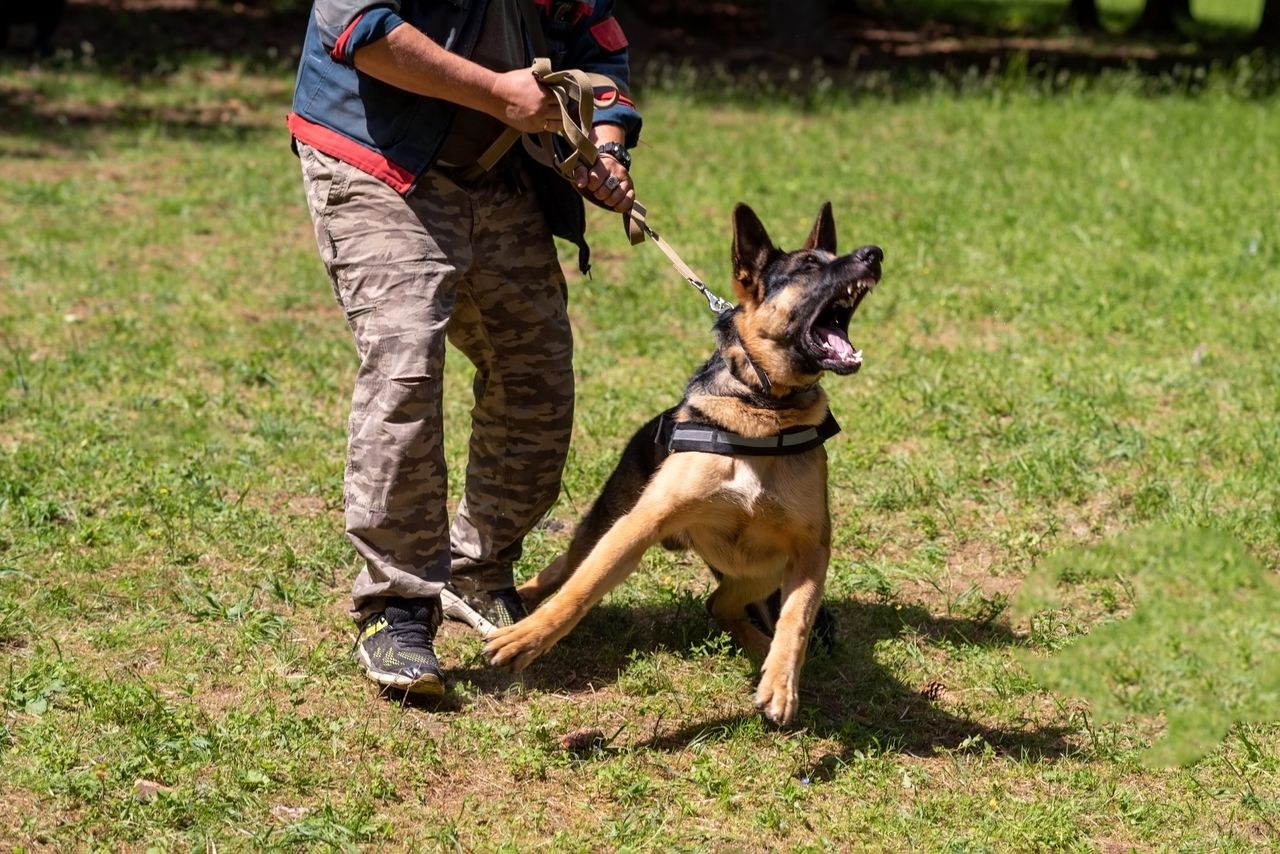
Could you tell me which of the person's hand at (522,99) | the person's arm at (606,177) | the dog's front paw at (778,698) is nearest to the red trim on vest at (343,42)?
the person's hand at (522,99)

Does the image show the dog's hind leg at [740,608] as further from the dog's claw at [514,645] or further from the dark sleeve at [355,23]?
the dark sleeve at [355,23]

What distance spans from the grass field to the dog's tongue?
1198 mm

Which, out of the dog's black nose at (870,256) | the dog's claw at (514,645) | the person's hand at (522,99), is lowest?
the dog's claw at (514,645)

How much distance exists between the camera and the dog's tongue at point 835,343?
15.1ft

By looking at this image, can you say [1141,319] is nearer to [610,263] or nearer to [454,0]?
[610,263]

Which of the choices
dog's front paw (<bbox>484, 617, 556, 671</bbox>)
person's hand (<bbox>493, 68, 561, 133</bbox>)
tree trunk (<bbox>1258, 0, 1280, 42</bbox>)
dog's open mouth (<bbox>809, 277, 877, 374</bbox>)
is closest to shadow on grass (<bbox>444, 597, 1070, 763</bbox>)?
dog's front paw (<bbox>484, 617, 556, 671</bbox>)

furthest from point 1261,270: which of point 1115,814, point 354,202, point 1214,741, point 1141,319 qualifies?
point 354,202

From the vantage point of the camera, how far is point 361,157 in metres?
4.47

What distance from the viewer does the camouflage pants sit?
14.5 ft

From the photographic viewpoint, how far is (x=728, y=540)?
15.9 ft

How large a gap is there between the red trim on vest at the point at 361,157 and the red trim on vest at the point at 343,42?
0.98 ft

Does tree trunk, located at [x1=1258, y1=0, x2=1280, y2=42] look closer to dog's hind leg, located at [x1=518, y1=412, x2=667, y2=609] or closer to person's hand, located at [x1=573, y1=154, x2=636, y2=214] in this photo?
dog's hind leg, located at [x1=518, y1=412, x2=667, y2=609]

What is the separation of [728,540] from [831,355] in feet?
2.37

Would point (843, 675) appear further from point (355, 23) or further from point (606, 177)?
point (355, 23)
